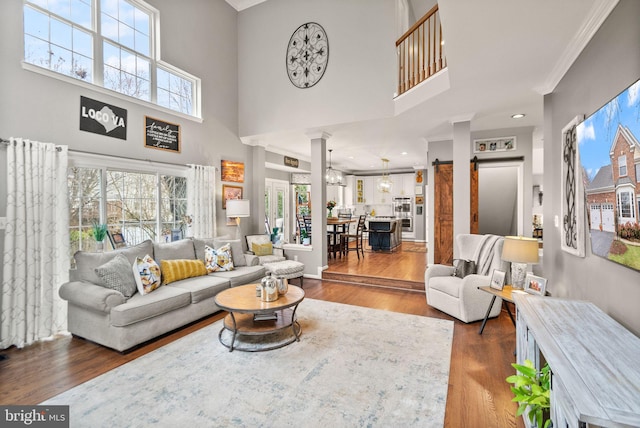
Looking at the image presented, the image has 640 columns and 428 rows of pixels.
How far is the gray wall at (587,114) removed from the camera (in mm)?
1614

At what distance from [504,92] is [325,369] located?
3.62 metres

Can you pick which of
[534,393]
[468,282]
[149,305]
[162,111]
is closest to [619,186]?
[534,393]

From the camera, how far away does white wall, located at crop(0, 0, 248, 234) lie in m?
3.04

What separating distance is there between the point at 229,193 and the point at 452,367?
463 centimetres

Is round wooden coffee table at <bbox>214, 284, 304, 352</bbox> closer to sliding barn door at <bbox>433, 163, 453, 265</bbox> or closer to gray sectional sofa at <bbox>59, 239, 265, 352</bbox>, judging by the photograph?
gray sectional sofa at <bbox>59, 239, 265, 352</bbox>

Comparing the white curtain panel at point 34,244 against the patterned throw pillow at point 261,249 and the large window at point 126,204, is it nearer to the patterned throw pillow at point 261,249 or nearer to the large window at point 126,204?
the large window at point 126,204

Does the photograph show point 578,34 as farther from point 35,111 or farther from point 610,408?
point 35,111

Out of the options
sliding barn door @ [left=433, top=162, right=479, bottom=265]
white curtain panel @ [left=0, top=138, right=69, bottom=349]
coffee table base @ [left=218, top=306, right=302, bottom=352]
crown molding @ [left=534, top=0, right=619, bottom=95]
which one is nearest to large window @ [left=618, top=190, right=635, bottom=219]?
crown molding @ [left=534, top=0, right=619, bottom=95]

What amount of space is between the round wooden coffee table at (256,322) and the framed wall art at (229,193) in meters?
2.60

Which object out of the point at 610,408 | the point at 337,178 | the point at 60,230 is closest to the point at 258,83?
the point at 337,178

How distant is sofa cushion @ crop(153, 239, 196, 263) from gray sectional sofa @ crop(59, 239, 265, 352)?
0.01 metres

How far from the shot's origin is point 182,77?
504cm

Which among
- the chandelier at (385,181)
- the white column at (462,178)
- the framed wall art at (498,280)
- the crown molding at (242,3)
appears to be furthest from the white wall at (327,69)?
the chandelier at (385,181)

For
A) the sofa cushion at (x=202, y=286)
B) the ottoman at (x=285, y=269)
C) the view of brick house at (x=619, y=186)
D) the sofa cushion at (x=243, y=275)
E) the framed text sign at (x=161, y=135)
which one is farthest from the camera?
the ottoman at (x=285, y=269)
